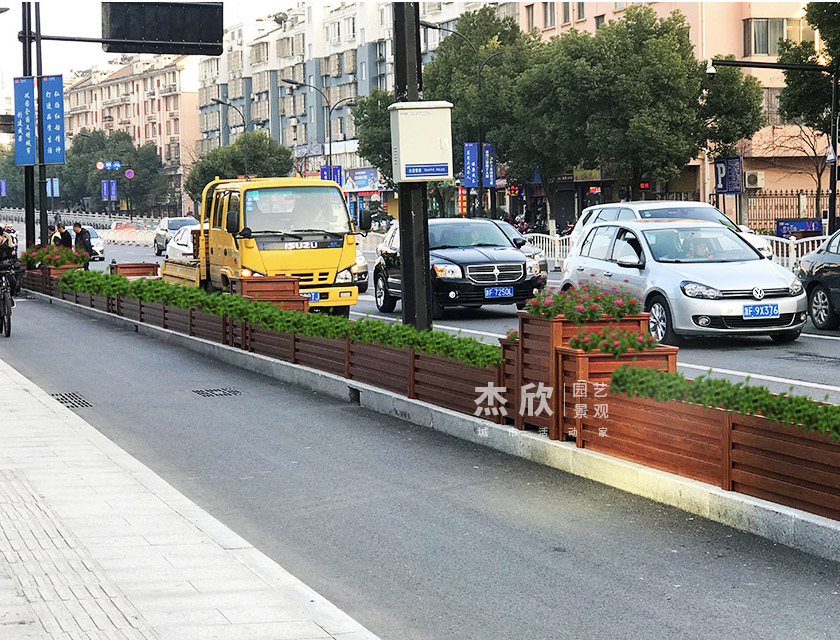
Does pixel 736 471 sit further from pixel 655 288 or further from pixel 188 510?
pixel 655 288

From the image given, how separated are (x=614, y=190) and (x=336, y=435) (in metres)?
57.5

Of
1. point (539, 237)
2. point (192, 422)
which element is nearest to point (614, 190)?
point (539, 237)

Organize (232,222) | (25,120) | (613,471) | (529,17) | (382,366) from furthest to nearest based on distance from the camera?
1. (529,17)
2. (25,120)
3. (232,222)
4. (382,366)
5. (613,471)

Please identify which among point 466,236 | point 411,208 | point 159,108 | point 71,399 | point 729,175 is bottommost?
point 71,399

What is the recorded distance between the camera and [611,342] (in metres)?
8.79

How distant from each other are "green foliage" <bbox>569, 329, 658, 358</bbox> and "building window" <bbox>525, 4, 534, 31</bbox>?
2744 inches

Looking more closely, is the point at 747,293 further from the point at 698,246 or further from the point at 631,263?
the point at 631,263

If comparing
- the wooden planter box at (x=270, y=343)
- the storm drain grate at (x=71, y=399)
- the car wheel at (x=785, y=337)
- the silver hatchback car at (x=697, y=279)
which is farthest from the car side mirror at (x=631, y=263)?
the storm drain grate at (x=71, y=399)

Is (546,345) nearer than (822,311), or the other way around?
(546,345)

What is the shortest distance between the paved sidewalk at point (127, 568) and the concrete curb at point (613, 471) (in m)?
2.40

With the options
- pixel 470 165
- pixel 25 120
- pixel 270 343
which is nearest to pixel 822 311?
pixel 270 343

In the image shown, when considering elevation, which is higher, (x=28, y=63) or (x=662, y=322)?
(x=28, y=63)

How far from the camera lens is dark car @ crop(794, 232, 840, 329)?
729 inches

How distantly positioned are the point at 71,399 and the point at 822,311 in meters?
10.7
